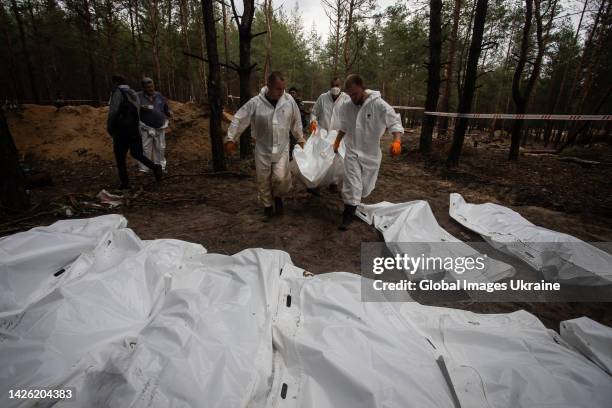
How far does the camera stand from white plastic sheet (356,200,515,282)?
91.7 inches

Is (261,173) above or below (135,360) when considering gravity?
above

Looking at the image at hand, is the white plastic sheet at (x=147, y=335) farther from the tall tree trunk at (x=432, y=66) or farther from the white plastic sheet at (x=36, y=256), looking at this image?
the tall tree trunk at (x=432, y=66)

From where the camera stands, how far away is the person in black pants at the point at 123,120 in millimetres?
4395

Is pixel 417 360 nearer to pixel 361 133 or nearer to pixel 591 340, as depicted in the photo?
pixel 591 340

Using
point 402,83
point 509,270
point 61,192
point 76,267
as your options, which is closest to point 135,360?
point 76,267

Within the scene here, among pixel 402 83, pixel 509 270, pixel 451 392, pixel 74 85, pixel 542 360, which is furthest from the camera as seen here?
pixel 402 83

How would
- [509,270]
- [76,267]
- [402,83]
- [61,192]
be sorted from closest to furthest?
[76,267] < [509,270] < [61,192] < [402,83]

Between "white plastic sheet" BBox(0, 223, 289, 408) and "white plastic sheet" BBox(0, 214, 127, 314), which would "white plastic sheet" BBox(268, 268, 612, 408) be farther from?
"white plastic sheet" BBox(0, 214, 127, 314)

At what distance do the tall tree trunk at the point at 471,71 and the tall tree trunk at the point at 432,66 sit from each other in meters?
1.41

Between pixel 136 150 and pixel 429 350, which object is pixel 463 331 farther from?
pixel 136 150

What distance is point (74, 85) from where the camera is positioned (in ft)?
73.7

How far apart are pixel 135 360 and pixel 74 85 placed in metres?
29.6

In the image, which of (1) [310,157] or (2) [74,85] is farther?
(2) [74,85]

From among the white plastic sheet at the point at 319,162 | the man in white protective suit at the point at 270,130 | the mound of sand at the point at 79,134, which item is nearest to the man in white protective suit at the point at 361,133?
the white plastic sheet at the point at 319,162
